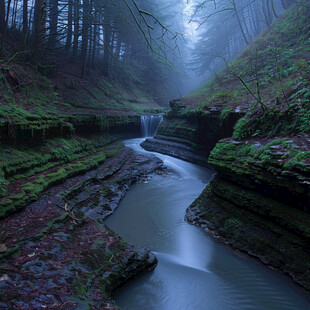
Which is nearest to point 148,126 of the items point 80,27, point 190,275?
point 80,27

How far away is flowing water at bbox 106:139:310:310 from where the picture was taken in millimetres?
3324

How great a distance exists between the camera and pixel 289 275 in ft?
12.3

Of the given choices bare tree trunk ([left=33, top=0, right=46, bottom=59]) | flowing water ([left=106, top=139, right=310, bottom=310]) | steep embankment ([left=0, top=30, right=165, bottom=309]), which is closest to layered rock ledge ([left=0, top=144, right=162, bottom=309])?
steep embankment ([left=0, top=30, right=165, bottom=309])

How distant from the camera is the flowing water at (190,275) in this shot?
332cm

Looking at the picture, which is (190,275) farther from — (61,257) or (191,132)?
(191,132)

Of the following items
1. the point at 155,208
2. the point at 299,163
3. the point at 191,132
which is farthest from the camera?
the point at 191,132

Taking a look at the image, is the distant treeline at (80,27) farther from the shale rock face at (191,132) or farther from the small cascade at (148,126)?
the small cascade at (148,126)

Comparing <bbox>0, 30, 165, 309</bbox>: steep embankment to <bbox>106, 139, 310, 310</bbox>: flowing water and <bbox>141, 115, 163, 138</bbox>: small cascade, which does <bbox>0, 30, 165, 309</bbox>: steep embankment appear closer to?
<bbox>106, 139, 310, 310</bbox>: flowing water

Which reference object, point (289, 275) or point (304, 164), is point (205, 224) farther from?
point (304, 164)

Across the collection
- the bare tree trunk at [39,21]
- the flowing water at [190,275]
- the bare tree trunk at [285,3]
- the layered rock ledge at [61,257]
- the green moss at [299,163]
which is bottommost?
the flowing water at [190,275]

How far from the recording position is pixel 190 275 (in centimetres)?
→ 391

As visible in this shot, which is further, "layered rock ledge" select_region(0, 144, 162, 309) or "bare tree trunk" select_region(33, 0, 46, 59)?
"bare tree trunk" select_region(33, 0, 46, 59)

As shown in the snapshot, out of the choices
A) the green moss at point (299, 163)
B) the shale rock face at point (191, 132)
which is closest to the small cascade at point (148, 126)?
the shale rock face at point (191, 132)

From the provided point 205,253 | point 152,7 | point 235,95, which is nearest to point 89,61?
point 152,7
